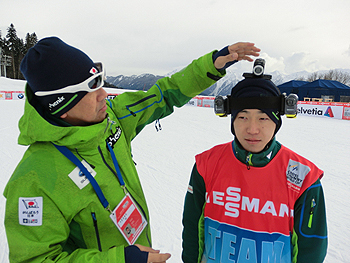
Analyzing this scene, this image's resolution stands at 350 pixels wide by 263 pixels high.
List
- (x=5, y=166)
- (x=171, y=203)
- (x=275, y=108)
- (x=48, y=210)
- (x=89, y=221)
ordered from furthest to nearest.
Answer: (x=5, y=166) → (x=171, y=203) → (x=275, y=108) → (x=89, y=221) → (x=48, y=210)

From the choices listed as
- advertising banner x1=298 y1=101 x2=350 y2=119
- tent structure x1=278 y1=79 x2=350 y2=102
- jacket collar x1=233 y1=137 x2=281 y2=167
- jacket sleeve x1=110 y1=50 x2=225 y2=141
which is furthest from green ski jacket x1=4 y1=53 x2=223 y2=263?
tent structure x1=278 y1=79 x2=350 y2=102

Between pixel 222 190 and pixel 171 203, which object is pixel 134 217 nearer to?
pixel 222 190

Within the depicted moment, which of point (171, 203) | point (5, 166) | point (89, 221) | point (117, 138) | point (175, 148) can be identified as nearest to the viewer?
point (89, 221)

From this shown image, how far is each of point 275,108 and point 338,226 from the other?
9.06 feet

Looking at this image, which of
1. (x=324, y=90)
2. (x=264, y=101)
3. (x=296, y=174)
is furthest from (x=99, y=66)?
(x=324, y=90)

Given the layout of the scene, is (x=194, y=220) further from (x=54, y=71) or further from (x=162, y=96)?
(x=54, y=71)

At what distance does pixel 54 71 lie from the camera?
1241 mm

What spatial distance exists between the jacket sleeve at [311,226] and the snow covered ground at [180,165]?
5.35ft

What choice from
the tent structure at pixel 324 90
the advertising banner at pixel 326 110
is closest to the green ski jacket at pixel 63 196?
the advertising banner at pixel 326 110

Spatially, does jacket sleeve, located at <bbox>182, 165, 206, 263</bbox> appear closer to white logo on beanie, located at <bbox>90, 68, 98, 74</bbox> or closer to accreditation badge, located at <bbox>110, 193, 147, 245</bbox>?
accreditation badge, located at <bbox>110, 193, 147, 245</bbox>

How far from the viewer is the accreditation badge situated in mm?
1399

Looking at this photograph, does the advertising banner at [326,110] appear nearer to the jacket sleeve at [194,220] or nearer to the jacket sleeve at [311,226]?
the jacket sleeve at [311,226]

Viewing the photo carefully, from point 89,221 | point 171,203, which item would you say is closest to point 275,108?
point 89,221

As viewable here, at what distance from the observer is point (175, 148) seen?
6516 mm
